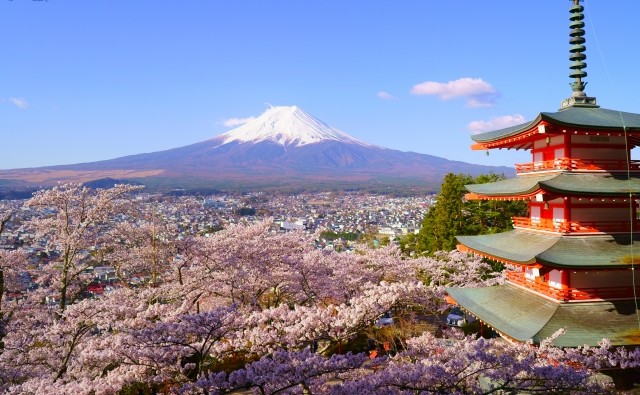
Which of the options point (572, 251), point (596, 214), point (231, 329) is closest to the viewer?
point (231, 329)

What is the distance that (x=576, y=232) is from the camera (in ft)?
34.8

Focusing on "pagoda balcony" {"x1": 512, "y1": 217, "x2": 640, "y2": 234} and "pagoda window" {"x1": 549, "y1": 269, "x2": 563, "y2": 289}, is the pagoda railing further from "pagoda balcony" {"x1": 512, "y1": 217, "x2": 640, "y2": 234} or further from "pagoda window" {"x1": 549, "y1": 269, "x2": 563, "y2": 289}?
"pagoda window" {"x1": 549, "y1": 269, "x2": 563, "y2": 289}

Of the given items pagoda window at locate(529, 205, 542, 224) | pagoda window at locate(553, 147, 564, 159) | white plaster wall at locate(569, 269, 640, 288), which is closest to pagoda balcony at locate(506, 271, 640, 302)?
white plaster wall at locate(569, 269, 640, 288)

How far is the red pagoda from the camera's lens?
9781mm

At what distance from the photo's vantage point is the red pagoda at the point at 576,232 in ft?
32.1

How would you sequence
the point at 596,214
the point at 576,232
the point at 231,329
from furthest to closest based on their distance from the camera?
the point at 596,214 → the point at 576,232 → the point at 231,329

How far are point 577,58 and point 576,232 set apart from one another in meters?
4.59

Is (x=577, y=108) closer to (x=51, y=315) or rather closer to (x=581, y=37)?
(x=581, y=37)

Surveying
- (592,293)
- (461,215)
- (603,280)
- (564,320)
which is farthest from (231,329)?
(461,215)

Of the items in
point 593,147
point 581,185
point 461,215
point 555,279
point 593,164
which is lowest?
point 461,215

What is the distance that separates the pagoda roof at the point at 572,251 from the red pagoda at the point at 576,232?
0.02 metres

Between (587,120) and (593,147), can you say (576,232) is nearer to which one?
(593,147)

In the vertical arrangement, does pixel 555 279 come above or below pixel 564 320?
above

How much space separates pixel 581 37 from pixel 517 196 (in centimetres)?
447
